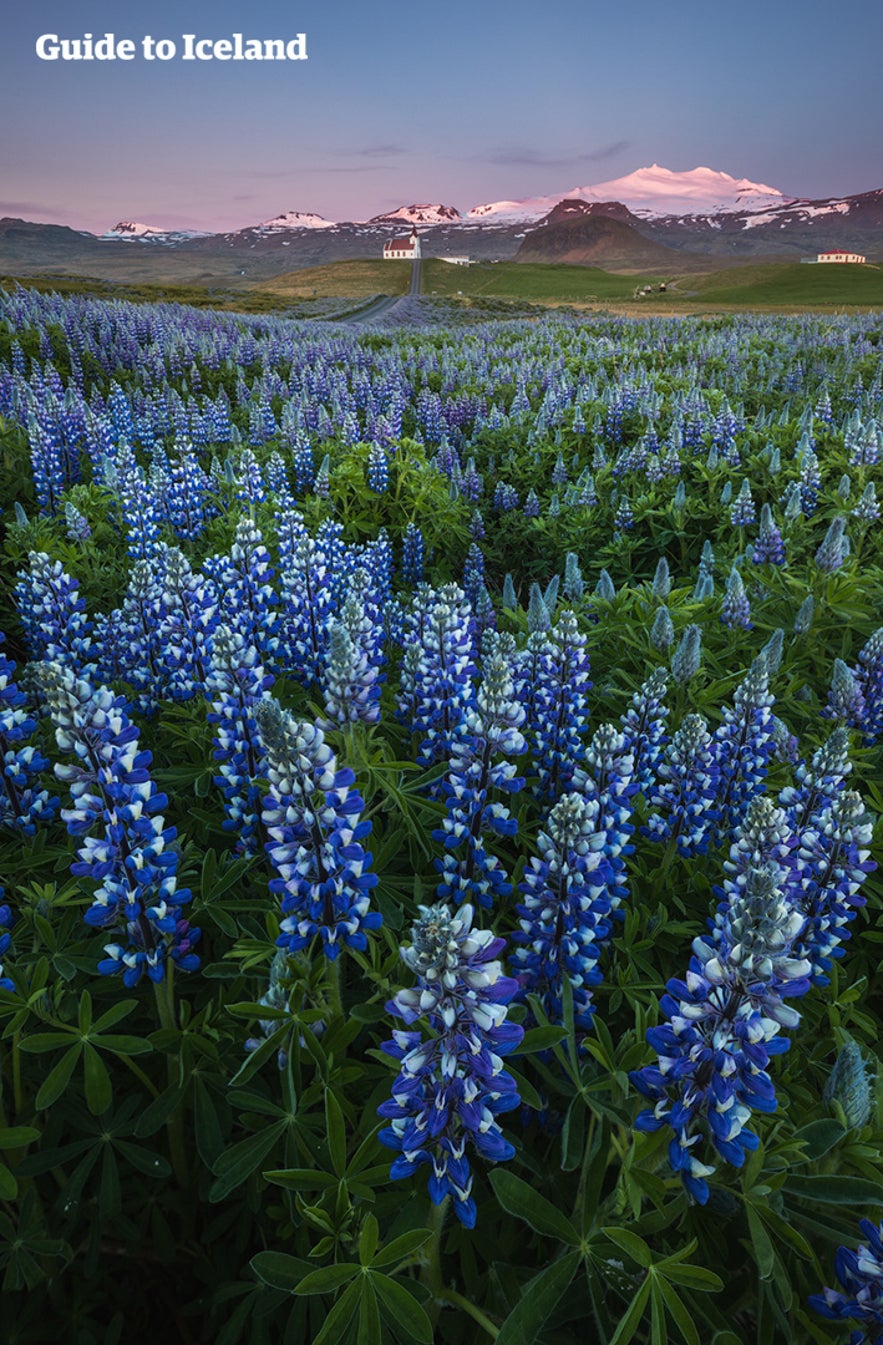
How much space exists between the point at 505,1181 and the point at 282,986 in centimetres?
74

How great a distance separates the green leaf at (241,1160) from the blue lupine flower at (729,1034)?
95cm

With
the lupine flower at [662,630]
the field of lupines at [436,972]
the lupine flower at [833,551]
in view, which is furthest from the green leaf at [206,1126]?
the lupine flower at [833,551]

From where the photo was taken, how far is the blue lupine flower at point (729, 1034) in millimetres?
1363

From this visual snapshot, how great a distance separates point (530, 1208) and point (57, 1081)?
4.12 feet

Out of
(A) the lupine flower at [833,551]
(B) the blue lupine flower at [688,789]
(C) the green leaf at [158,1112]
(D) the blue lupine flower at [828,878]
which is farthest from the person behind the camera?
(A) the lupine flower at [833,551]

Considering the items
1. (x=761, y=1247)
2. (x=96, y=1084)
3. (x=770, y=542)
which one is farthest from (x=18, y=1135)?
(x=770, y=542)

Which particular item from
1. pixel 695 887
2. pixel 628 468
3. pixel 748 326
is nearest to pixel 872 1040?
pixel 695 887

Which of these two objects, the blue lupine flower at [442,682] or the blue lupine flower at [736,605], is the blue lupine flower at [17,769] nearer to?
the blue lupine flower at [442,682]

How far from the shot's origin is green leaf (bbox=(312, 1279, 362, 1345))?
1.41 metres

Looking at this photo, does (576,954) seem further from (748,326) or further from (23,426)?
(748,326)

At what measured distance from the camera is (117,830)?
77.7 inches

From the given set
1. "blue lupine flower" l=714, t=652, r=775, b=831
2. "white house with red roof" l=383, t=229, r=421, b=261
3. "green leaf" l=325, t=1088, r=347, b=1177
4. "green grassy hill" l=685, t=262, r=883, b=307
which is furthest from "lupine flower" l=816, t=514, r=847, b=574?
"white house with red roof" l=383, t=229, r=421, b=261

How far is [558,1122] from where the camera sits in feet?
6.81

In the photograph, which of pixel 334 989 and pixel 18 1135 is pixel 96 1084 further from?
pixel 334 989
